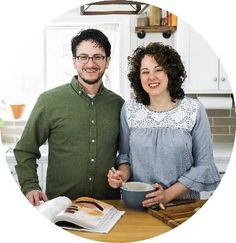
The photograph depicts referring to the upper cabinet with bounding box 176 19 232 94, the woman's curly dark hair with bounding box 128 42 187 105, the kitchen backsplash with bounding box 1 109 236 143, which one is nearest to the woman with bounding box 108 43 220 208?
the woman's curly dark hair with bounding box 128 42 187 105

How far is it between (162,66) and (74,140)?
0.93 feet

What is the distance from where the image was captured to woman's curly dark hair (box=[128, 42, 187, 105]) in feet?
3.76

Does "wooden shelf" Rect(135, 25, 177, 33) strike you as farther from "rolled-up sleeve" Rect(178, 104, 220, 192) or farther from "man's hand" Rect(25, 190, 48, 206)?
"man's hand" Rect(25, 190, 48, 206)

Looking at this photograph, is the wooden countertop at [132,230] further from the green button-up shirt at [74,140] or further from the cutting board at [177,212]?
the green button-up shirt at [74,140]

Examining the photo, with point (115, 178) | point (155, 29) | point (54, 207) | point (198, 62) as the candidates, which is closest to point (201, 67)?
point (198, 62)

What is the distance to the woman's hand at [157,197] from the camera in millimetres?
1039

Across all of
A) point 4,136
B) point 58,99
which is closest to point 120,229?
point 58,99

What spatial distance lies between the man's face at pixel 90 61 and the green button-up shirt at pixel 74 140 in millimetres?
55

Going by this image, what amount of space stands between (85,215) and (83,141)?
0.23m

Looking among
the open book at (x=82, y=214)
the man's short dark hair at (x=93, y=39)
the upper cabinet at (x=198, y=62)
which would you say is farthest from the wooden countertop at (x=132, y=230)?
the upper cabinet at (x=198, y=62)

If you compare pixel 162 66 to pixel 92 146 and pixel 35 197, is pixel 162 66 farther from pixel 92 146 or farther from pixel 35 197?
pixel 35 197

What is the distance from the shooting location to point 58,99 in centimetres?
119

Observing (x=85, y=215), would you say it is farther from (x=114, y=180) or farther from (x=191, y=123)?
(x=191, y=123)

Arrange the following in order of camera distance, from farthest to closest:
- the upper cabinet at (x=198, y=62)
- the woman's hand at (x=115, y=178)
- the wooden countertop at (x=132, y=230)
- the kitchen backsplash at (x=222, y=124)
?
the kitchen backsplash at (x=222, y=124)
the upper cabinet at (x=198, y=62)
the woman's hand at (x=115, y=178)
the wooden countertop at (x=132, y=230)
